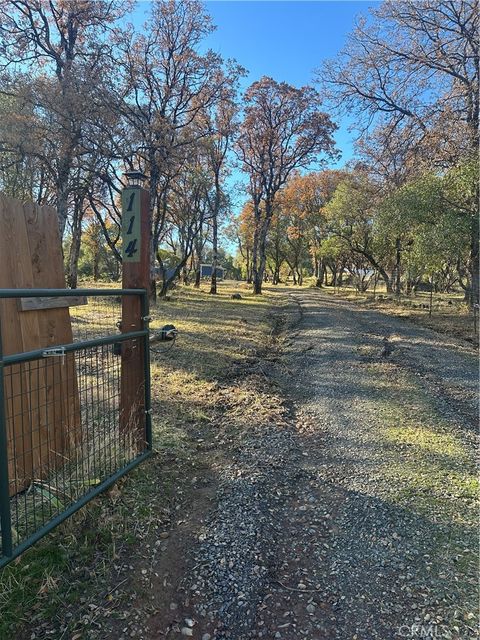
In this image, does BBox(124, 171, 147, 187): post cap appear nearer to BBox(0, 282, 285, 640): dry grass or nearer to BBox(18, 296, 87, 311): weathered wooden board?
BBox(18, 296, 87, 311): weathered wooden board

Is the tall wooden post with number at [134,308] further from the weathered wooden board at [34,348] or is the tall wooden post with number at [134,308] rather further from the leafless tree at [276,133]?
the leafless tree at [276,133]

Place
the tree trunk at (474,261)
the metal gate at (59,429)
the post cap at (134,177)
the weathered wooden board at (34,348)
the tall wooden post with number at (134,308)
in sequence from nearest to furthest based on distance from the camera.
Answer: the metal gate at (59,429)
the weathered wooden board at (34,348)
the tall wooden post with number at (134,308)
the post cap at (134,177)
the tree trunk at (474,261)

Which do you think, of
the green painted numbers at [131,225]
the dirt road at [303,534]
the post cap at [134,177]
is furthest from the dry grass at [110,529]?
the post cap at [134,177]

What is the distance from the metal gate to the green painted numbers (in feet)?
1.20

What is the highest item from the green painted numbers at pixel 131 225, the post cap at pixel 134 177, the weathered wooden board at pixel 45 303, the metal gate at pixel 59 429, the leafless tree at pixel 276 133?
the leafless tree at pixel 276 133

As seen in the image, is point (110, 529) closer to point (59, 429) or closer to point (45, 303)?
point (59, 429)

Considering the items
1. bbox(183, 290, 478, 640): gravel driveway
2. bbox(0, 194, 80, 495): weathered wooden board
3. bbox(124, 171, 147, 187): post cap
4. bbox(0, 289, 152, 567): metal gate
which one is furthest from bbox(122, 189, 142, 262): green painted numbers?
bbox(183, 290, 478, 640): gravel driveway

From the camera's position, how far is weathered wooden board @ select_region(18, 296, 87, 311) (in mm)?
2633

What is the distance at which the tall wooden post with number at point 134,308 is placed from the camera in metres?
3.14

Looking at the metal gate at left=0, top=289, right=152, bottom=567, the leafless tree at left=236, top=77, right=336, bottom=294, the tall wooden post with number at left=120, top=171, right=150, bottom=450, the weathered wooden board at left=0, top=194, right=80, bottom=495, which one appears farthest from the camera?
the leafless tree at left=236, top=77, right=336, bottom=294

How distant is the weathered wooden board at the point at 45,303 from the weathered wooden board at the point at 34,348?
41mm

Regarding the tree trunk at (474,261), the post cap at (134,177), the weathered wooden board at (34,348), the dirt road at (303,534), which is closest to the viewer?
the dirt road at (303,534)

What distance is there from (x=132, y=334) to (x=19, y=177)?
17.5 meters

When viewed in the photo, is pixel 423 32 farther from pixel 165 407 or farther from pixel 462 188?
pixel 165 407
